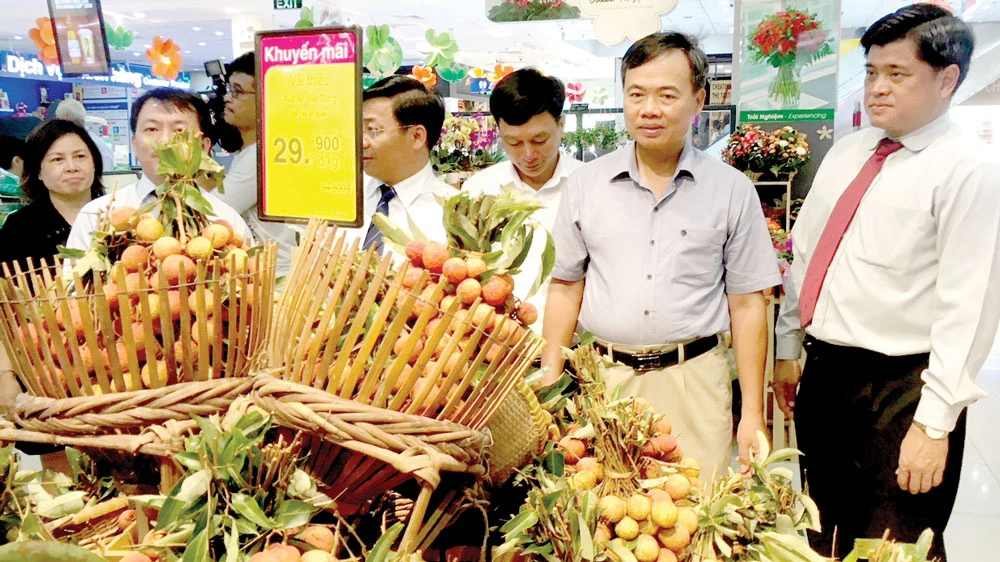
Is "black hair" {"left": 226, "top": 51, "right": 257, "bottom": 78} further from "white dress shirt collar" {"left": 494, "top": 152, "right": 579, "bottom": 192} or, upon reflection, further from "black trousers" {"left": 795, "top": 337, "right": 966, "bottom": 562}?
"black trousers" {"left": 795, "top": 337, "right": 966, "bottom": 562}

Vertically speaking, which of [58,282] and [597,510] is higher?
[58,282]

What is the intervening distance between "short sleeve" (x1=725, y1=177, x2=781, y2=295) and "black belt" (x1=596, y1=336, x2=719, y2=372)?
19 cm

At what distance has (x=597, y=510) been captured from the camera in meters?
1.11

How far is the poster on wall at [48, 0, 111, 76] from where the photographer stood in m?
4.57

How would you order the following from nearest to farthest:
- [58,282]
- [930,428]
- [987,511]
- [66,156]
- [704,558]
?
[58,282]
[704,558]
[930,428]
[66,156]
[987,511]

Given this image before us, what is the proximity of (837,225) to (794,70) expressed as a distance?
3.03 m

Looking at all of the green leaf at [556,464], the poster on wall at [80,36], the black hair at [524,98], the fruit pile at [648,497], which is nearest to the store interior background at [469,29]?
the poster on wall at [80,36]

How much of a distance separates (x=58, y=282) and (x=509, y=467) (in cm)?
65

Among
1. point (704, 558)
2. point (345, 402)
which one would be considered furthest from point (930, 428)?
point (345, 402)

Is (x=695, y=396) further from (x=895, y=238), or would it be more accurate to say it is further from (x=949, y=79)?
(x=949, y=79)

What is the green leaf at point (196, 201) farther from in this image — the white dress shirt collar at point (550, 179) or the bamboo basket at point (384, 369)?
the white dress shirt collar at point (550, 179)

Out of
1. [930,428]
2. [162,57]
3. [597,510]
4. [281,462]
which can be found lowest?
[930,428]

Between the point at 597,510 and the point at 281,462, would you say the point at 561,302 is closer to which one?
the point at 597,510

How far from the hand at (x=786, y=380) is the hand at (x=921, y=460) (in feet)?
1.50
